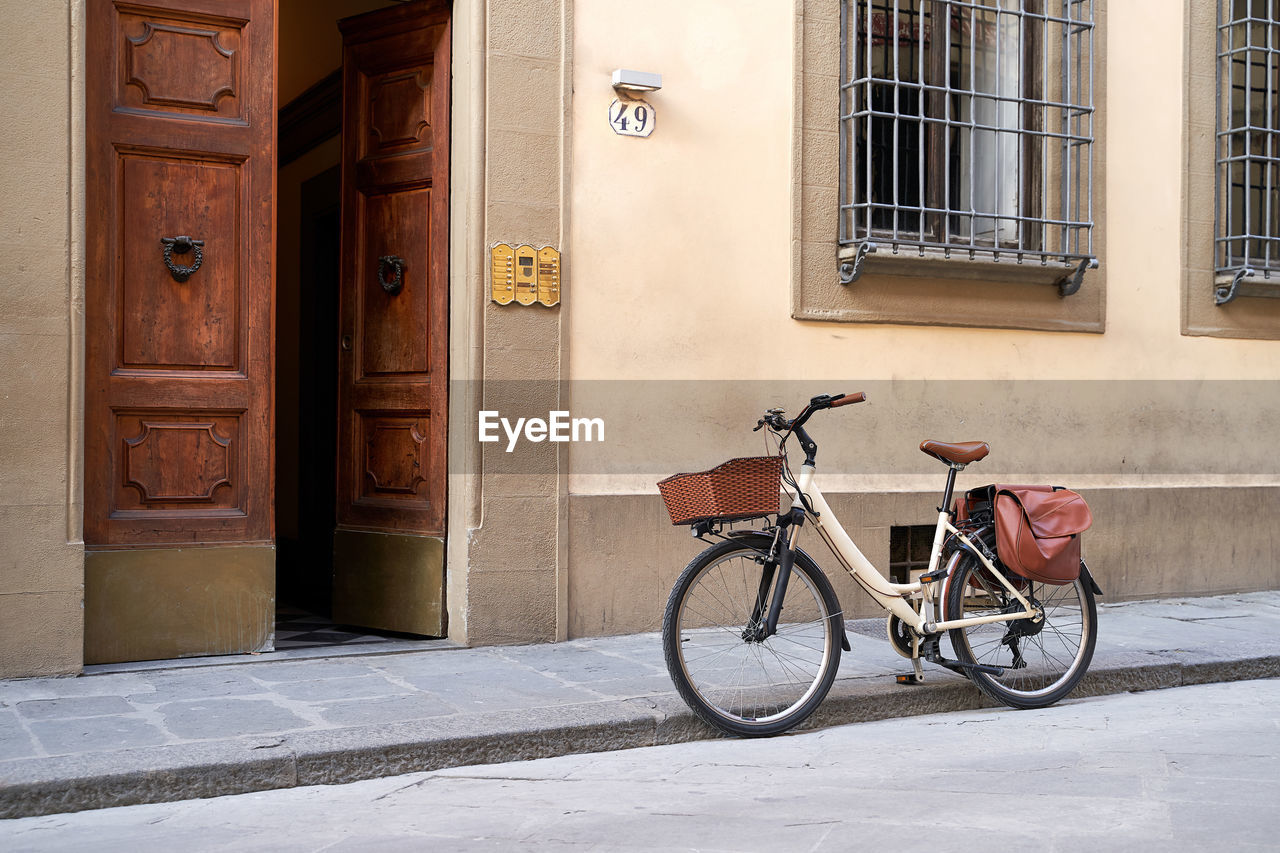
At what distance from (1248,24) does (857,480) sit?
4296mm

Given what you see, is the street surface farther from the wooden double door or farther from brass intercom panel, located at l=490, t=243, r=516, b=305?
brass intercom panel, located at l=490, t=243, r=516, b=305

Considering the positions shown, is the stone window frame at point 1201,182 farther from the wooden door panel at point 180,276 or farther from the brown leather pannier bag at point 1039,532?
the wooden door panel at point 180,276

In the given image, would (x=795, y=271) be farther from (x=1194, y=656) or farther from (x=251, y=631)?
(x=251, y=631)

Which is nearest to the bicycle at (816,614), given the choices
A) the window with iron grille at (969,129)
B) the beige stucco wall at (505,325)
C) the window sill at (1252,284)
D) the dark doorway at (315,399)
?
the beige stucco wall at (505,325)

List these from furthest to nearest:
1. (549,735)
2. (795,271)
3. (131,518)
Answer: (795,271)
(131,518)
(549,735)

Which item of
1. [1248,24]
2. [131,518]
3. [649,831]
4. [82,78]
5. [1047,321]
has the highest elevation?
[1248,24]

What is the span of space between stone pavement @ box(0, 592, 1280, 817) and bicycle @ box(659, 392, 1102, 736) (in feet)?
0.65

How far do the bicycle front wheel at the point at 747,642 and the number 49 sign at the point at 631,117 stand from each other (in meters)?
2.65

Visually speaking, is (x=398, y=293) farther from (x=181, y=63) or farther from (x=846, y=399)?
(x=846, y=399)

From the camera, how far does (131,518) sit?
5.75 m

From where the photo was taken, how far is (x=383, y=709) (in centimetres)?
487

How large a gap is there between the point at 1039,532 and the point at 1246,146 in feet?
14.6

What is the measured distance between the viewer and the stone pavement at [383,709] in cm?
408

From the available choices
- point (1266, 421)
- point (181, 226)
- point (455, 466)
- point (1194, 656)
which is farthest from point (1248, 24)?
point (181, 226)
